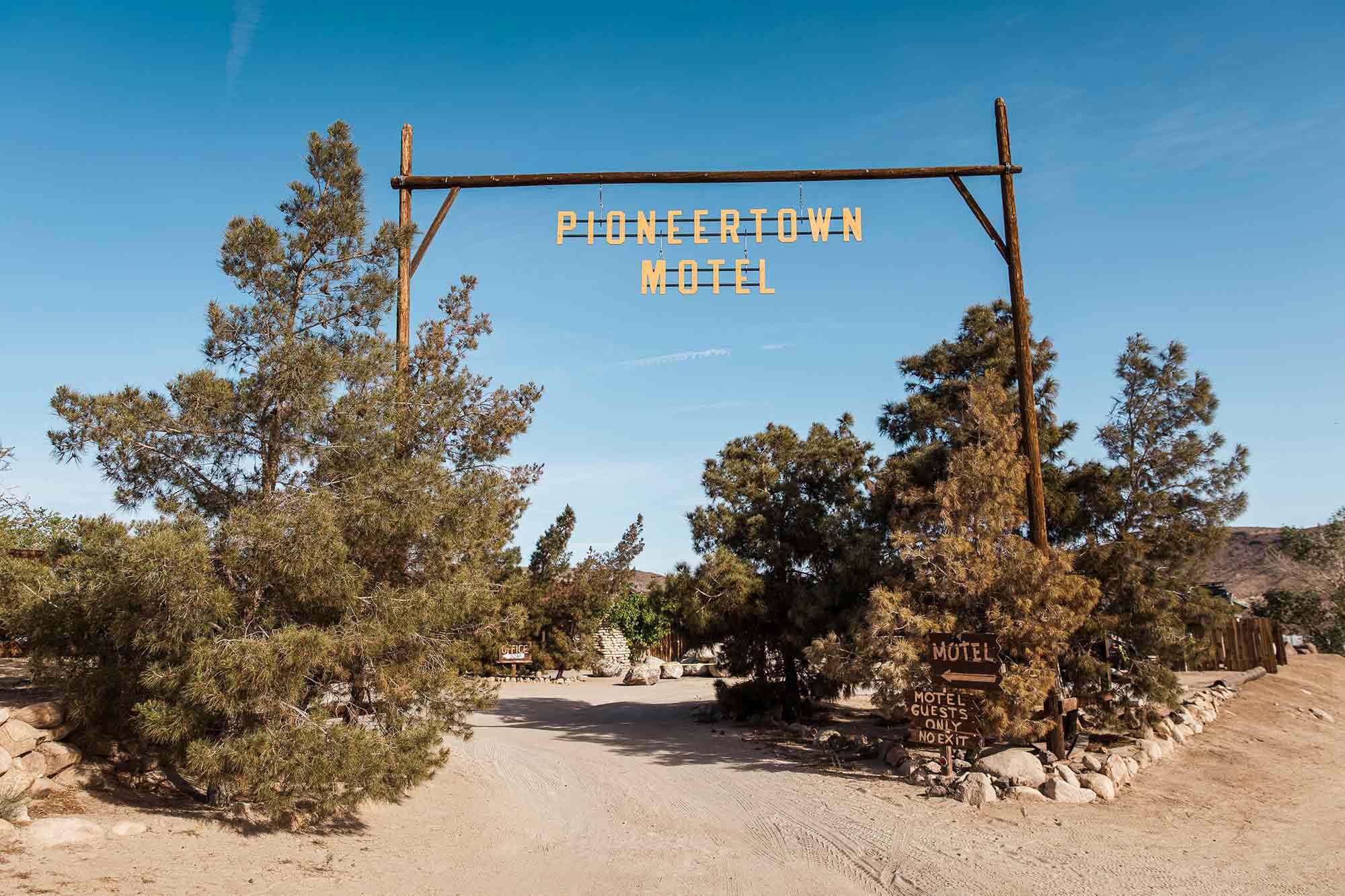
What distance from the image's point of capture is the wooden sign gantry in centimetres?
1193

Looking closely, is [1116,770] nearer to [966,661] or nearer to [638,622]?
[966,661]

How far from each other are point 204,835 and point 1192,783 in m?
12.1

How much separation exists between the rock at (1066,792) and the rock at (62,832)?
10119 millimetres

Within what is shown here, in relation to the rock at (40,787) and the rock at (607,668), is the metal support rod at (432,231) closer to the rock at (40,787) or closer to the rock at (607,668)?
the rock at (40,787)

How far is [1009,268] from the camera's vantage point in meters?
13.2

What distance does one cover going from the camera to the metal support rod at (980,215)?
13.1m

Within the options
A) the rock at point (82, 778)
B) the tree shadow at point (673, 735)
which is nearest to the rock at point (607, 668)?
the tree shadow at point (673, 735)

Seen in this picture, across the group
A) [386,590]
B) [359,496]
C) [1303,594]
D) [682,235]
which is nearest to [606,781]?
[386,590]

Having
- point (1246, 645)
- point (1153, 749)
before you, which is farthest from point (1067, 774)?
point (1246, 645)

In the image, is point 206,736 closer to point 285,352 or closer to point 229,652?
point 229,652

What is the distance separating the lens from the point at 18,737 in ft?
26.2

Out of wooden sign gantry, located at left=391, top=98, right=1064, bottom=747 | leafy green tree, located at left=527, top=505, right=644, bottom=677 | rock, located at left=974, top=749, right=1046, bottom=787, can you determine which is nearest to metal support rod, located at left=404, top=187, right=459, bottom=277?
wooden sign gantry, located at left=391, top=98, right=1064, bottom=747

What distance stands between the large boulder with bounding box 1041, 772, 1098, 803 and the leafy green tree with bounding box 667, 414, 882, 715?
4761 mm

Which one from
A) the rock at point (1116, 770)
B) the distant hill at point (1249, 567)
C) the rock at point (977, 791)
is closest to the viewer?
the rock at point (977, 791)
